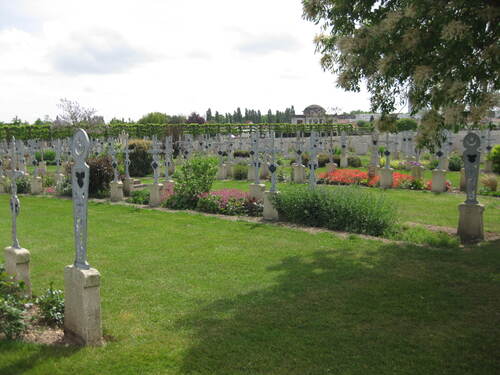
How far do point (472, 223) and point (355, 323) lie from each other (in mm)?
4588

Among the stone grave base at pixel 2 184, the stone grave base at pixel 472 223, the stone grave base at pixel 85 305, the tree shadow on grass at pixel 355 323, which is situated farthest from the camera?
the stone grave base at pixel 2 184

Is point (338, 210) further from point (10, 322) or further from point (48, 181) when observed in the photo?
point (48, 181)

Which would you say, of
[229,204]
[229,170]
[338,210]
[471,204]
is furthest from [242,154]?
[471,204]

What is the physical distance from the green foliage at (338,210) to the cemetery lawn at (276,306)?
2.40 feet

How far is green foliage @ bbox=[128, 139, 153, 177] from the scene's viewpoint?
22553mm

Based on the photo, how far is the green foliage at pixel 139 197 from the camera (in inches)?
547

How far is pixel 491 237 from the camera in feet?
27.8

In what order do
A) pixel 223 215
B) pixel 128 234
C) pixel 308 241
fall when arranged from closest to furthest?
pixel 308 241 < pixel 128 234 < pixel 223 215

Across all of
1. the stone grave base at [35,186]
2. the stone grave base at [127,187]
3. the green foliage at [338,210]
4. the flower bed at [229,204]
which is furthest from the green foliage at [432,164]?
the stone grave base at [35,186]

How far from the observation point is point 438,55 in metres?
4.75

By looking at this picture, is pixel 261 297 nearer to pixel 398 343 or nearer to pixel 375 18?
pixel 398 343

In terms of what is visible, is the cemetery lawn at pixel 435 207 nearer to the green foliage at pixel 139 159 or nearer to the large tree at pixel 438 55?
the large tree at pixel 438 55

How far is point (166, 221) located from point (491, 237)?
21.8ft

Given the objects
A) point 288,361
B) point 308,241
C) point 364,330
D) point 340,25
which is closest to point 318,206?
point 308,241
